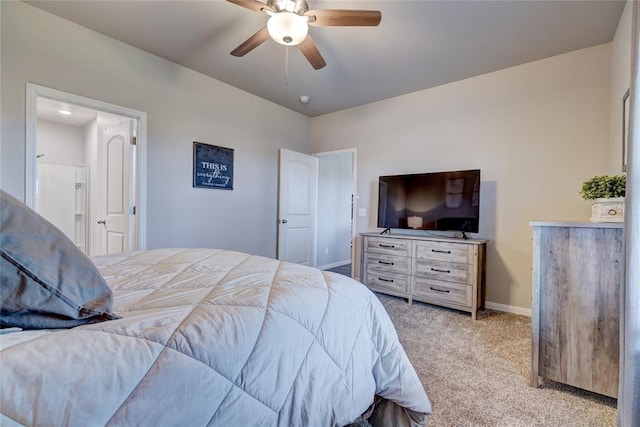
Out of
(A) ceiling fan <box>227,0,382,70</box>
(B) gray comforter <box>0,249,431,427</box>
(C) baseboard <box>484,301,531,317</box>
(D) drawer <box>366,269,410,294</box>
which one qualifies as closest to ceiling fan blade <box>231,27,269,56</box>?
(A) ceiling fan <box>227,0,382,70</box>

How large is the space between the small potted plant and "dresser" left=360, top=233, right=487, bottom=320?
111cm

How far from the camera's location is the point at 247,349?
76cm

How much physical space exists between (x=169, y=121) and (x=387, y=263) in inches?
116

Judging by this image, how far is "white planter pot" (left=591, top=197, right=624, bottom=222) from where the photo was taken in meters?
1.62

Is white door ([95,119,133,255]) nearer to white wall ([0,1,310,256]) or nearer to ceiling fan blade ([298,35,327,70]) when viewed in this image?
white wall ([0,1,310,256])

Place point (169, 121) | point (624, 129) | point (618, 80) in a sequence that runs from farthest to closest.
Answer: point (169, 121)
point (618, 80)
point (624, 129)

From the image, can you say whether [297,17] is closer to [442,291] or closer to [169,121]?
[169,121]

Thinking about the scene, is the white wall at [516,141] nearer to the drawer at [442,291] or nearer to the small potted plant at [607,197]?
the drawer at [442,291]

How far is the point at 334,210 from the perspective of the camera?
5.55m

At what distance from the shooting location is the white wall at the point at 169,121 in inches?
86.2

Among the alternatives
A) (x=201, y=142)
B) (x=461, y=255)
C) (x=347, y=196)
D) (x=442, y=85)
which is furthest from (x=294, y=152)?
(x=461, y=255)

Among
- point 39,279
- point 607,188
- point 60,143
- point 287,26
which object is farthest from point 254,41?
point 60,143

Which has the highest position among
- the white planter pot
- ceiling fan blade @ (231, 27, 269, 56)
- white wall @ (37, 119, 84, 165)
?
ceiling fan blade @ (231, 27, 269, 56)

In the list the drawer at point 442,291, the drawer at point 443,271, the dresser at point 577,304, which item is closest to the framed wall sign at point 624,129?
the dresser at point 577,304
